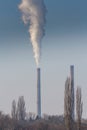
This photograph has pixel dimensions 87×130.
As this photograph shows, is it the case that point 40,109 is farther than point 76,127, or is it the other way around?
point 40,109

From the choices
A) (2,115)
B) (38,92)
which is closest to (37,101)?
(38,92)

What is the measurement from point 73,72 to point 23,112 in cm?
465

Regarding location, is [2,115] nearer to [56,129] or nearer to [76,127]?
[56,129]

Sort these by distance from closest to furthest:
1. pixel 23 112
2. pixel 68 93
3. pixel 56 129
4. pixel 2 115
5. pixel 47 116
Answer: pixel 68 93 → pixel 56 129 → pixel 2 115 → pixel 23 112 → pixel 47 116

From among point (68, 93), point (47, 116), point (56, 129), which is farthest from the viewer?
point (47, 116)

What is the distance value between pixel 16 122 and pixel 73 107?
7833 millimetres

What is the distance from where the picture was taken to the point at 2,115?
3212 centimetres

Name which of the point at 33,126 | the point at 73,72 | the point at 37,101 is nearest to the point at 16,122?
the point at 33,126

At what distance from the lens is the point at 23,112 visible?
34.9 m

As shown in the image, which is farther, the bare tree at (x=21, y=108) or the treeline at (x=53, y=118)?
the bare tree at (x=21, y=108)

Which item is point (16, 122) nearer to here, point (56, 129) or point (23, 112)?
point (56, 129)

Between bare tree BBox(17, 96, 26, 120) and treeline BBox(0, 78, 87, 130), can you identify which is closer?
treeline BBox(0, 78, 87, 130)

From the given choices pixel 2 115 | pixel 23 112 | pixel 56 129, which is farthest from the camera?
pixel 23 112

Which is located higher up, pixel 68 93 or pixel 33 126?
pixel 68 93
